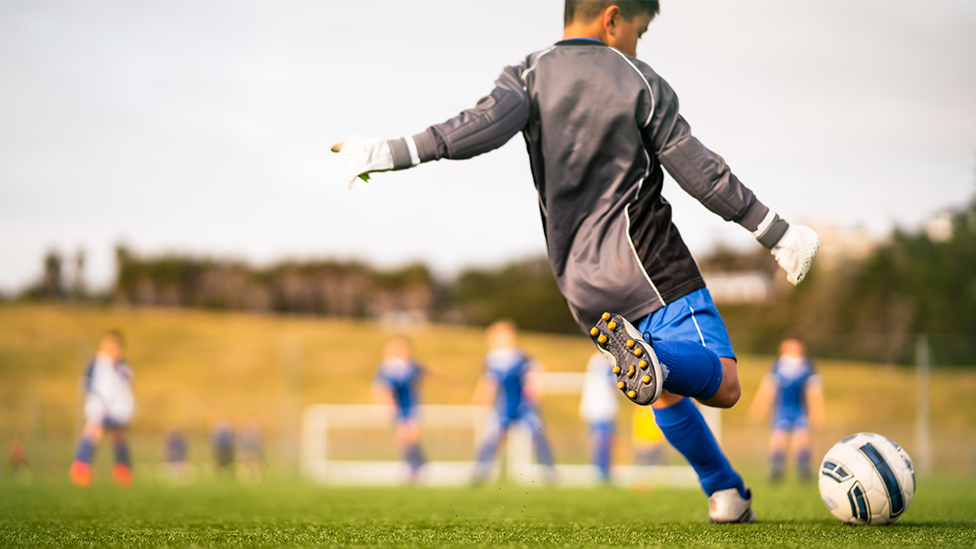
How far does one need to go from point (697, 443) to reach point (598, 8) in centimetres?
167

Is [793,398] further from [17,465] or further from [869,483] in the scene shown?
[17,465]

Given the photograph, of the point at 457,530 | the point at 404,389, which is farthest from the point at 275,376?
the point at 457,530

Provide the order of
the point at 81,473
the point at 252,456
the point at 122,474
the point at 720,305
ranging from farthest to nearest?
the point at 720,305
the point at 252,456
the point at 122,474
the point at 81,473

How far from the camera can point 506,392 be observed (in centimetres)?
1032

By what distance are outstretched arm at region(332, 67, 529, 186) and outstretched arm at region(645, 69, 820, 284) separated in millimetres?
476

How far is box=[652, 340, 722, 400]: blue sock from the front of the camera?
249cm

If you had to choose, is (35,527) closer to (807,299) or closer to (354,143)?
(354,143)

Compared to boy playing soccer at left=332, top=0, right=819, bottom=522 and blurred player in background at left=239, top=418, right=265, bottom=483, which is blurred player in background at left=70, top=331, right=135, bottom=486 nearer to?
blurred player in background at left=239, top=418, right=265, bottom=483

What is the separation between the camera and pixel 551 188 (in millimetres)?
2904

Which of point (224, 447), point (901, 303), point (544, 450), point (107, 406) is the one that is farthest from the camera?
point (901, 303)

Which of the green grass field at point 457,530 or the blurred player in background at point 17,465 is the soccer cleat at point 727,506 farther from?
the blurred player in background at point 17,465

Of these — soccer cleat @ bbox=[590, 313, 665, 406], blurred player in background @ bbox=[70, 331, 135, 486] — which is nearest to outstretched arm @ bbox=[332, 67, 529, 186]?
soccer cleat @ bbox=[590, 313, 665, 406]

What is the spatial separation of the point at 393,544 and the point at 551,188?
132cm

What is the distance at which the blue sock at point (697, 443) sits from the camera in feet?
10.1
